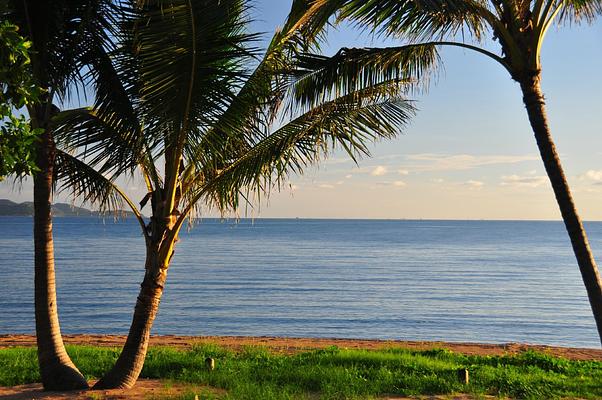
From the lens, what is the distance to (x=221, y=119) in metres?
8.10

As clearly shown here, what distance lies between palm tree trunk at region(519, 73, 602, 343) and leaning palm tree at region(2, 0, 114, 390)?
5033 millimetres

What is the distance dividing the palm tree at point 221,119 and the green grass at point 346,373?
1.69 m

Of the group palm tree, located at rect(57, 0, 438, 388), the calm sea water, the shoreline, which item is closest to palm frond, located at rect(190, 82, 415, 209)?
palm tree, located at rect(57, 0, 438, 388)

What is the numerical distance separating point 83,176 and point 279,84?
296 centimetres

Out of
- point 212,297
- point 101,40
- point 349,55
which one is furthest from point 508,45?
point 212,297

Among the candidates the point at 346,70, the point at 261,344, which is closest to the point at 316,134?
the point at 346,70

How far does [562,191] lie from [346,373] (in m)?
4.66

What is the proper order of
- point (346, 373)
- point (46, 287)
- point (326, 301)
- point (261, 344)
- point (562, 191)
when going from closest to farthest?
point (562, 191)
point (46, 287)
point (346, 373)
point (261, 344)
point (326, 301)

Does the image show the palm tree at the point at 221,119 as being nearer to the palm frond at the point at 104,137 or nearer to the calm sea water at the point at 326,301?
the palm frond at the point at 104,137

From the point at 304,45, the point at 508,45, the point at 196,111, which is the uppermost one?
the point at 304,45

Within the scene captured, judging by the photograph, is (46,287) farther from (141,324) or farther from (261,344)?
(261,344)

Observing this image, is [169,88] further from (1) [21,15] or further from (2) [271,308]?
(2) [271,308]

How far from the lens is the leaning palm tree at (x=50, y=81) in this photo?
26.1 ft

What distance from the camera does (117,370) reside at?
848cm
